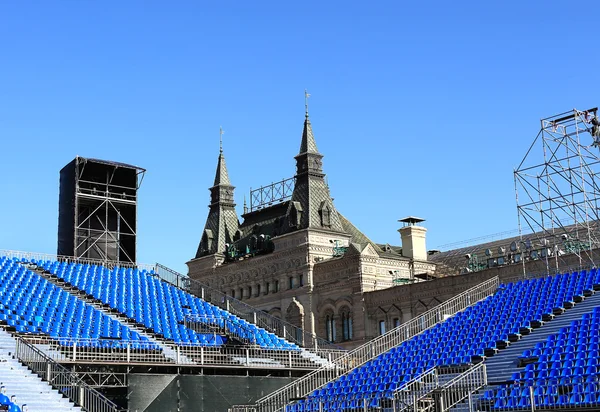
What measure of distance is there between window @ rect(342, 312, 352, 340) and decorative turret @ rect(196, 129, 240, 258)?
17.5 meters

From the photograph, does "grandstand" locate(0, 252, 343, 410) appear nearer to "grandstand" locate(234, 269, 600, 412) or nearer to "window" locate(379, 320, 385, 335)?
"grandstand" locate(234, 269, 600, 412)

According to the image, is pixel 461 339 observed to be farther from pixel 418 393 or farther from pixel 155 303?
pixel 155 303

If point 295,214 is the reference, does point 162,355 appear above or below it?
below

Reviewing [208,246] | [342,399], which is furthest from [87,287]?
[208,246]

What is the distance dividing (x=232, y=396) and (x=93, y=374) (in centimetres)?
602

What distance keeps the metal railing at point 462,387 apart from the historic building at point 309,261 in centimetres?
2565

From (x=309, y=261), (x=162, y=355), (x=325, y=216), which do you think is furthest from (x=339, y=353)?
(x=325, y=216)

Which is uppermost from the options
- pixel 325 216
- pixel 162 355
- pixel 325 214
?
pixel 325 214

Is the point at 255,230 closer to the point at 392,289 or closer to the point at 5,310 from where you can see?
the point at 392,289

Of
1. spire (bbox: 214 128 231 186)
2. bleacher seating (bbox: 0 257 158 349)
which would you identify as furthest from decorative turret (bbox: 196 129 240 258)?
bleacher seating (bbox: 0 257 158 349)

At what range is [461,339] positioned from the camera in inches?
1203

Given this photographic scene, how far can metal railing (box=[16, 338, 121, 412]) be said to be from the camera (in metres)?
25.1

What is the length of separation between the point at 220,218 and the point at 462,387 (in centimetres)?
4933

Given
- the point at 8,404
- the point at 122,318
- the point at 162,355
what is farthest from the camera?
the point at 122,318
